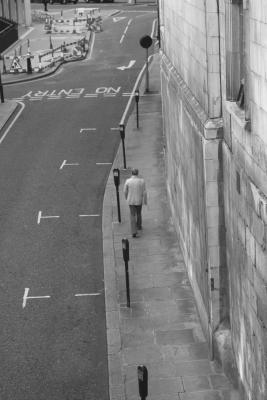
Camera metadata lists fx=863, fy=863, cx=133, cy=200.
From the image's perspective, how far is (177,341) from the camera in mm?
16062

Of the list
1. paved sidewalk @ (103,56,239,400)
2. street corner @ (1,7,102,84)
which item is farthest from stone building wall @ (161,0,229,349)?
street corner @ (1,7,102,84)

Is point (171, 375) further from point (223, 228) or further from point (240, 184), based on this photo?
point (240, 184)

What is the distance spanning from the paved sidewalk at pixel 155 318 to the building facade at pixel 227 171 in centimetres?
43

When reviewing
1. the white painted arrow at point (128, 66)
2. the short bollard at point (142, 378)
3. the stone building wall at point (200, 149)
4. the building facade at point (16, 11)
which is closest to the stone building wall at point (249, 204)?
the stone building wall at point (200, 149)

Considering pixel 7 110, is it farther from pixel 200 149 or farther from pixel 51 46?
pixel 200 149

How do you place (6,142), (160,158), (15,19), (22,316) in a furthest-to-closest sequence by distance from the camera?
1. (15,19)
2. (6,142)
3. (160,158)
4. (22,316)

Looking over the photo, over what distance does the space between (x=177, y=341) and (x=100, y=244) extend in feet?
20.2

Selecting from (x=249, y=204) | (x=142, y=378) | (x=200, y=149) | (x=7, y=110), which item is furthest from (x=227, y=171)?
(x=7, y=110)

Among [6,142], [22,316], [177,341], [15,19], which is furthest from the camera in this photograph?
[15,19]

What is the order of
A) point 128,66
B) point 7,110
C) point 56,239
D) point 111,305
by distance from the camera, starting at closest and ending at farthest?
1. point 111,305
2. point 56,239
3. point 7,110
4. point 128,66

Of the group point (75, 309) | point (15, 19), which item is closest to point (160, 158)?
point (75, 309)

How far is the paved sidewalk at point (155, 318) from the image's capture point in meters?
14.5

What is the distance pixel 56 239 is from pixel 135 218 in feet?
7.12

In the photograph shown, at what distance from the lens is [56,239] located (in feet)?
72.9
